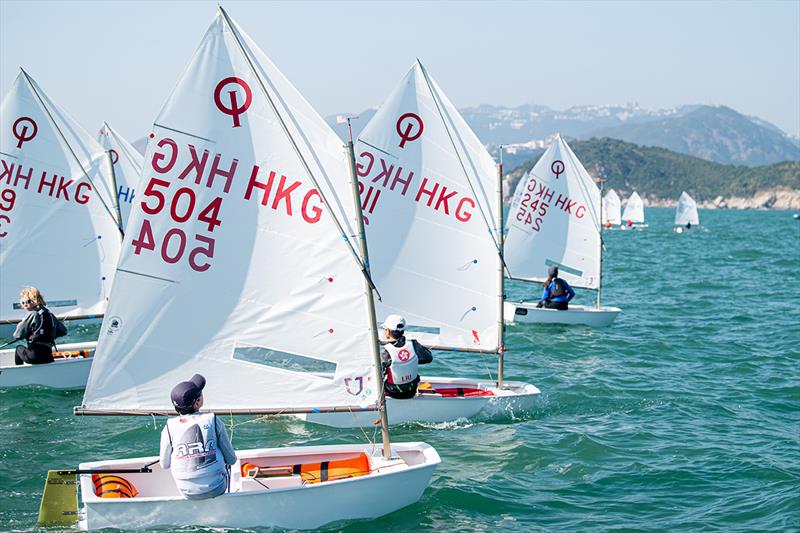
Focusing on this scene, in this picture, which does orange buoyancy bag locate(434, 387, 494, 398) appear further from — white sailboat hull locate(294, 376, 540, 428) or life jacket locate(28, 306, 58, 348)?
life jacket locate(28, 306, 58, 348)

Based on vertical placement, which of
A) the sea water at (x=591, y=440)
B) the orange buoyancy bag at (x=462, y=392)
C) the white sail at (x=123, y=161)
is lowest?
the sea water at (x=591, y=440)

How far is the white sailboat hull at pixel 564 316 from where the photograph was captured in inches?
981

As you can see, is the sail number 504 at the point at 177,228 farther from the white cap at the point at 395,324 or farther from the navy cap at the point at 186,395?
the white cap at the point at 395,324

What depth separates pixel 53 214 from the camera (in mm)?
18297

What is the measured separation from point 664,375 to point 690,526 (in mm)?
8798

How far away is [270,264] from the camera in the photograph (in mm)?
10133

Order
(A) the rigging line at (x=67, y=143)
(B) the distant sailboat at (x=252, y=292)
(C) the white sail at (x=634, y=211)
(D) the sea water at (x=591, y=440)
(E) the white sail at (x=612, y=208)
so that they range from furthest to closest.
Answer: (C) the white sail at (x=634, y=211) < (E) the white sail at (x=612, y=208) < (A) the rigging line at (x=67, y=143) < (D) the sea water at (x=591, y=440) < (B) the distant sailboat at (x=252, y=292)

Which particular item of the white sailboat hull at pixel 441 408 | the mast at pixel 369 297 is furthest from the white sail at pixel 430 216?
the mast at pixel 369 297

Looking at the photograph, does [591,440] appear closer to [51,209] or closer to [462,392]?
[462,392]

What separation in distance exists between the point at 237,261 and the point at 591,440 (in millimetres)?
6562

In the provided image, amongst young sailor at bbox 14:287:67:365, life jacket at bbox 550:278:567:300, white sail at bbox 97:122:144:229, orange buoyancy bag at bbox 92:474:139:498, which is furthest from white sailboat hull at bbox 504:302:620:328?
orange buoyancy bag at bbox 92:474:139:498

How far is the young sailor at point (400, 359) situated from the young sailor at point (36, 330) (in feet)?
21.2

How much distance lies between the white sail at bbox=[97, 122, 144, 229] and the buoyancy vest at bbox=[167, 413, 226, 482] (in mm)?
14778

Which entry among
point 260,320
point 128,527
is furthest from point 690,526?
point 128,527
